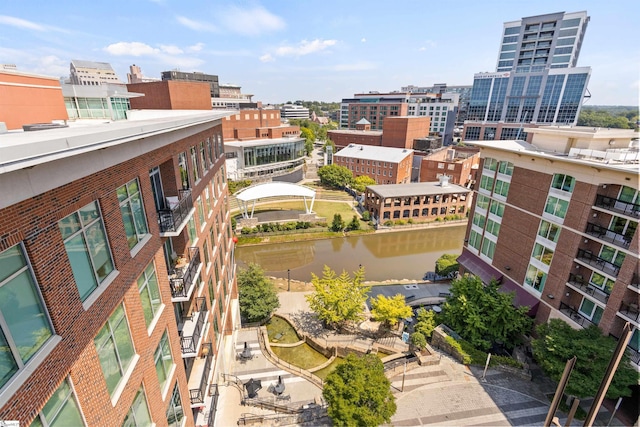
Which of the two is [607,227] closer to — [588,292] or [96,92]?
[588,292]

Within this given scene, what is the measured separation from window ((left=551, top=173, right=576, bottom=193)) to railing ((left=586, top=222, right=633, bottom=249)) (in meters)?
2.37

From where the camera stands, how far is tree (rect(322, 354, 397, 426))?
1329 centimetres

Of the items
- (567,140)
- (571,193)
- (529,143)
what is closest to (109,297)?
(571,193)

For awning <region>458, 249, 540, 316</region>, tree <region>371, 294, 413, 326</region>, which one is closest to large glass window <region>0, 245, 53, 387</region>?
tree <region>371, 294, 413, 326</region>

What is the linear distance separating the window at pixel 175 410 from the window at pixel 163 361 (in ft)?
2.42

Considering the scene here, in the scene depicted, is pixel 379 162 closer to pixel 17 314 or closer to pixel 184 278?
pixel 184 278

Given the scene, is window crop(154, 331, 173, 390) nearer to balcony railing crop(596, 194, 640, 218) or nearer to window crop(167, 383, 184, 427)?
window crop(167, 383, 184, 427)

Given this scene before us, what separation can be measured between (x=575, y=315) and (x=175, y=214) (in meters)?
22.6

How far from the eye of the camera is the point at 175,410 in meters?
9.20

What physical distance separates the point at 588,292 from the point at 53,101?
28.9 metres

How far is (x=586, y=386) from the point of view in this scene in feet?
47.1

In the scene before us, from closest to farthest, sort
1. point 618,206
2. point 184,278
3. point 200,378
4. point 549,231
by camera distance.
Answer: point 184,278 → point 200,378 → point 618,206 → point 549,231

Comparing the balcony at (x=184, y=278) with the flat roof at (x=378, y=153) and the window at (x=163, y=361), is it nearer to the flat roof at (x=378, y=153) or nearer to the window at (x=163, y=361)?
the window at (x=163, y=361)

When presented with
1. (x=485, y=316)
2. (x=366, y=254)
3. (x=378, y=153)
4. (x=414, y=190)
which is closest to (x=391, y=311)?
(x=485, y=316)
